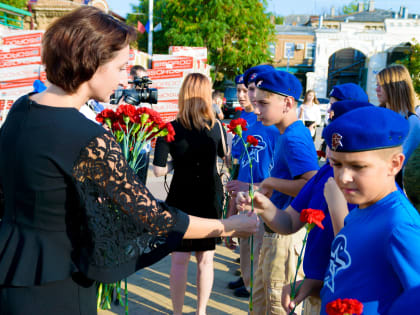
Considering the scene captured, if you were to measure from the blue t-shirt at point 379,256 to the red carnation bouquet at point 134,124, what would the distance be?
1.40m

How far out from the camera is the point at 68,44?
1.39 m

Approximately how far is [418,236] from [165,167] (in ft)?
7.92

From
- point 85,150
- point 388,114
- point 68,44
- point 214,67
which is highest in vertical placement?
point 68,44

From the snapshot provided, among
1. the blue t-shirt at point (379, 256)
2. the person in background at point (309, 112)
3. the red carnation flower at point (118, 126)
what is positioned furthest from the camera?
the person in background at point (309, 112)

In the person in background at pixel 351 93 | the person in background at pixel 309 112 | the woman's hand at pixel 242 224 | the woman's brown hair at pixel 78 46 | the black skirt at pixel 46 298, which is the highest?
the woman's brown hair at pixel 78 46

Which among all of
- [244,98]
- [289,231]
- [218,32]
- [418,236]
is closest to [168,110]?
[244,98]

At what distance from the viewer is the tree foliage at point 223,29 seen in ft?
88.1

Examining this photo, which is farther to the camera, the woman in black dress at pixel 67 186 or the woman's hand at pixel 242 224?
the woman's hand at pixel 242 224

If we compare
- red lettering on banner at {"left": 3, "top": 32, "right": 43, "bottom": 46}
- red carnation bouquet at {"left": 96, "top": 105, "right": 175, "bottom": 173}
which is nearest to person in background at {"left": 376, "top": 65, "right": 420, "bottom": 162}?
red carnation bouquet at {"left": 96, "top": 105, "right": 175, "bottom": 173}

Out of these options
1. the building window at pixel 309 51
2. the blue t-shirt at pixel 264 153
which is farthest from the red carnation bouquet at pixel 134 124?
the building window at pixel 309 51

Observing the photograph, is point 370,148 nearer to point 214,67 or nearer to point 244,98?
point 244,98

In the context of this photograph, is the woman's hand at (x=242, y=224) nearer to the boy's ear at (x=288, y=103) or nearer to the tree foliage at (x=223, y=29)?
the boy's ear at (x=288, y=103)

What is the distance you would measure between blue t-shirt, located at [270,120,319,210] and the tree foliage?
25182 mm

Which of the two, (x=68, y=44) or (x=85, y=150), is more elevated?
(x=68, y=44)
